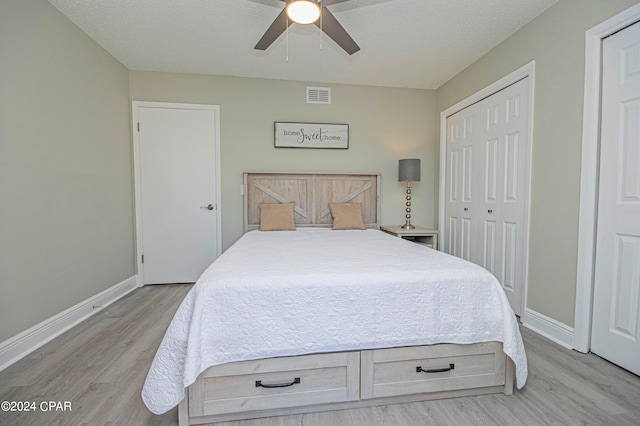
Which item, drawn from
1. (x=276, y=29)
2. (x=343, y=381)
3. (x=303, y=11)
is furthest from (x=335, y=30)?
(x=343, y=381)

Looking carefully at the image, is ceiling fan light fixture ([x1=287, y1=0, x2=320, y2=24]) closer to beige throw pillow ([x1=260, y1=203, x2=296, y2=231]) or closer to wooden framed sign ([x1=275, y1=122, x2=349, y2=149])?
wooden framed sign ([x1=275, y1=122, x2=349, y2=149])

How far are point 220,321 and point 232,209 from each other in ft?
7.75

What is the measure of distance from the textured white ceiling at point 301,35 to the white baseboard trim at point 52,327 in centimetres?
244

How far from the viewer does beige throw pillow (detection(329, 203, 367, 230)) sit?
130 inches

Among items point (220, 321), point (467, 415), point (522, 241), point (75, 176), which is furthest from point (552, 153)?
point (75, 176)

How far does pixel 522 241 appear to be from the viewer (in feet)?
7.80

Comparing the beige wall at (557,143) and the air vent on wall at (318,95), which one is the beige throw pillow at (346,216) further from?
the beige wall at (557,143)

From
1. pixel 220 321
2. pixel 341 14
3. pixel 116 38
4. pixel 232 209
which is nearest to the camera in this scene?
pixel 220 321

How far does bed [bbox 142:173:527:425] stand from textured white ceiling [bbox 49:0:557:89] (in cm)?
186

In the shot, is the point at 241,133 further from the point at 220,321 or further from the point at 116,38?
the point at 220,321

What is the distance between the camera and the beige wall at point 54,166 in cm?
179

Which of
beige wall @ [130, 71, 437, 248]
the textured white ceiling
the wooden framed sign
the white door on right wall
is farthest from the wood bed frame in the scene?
the wooden framed sign

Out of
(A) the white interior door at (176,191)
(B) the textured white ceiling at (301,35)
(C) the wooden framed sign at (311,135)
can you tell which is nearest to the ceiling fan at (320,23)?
(B) the textured white ceiling at (301,35)

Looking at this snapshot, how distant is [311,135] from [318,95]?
20.5 inches
